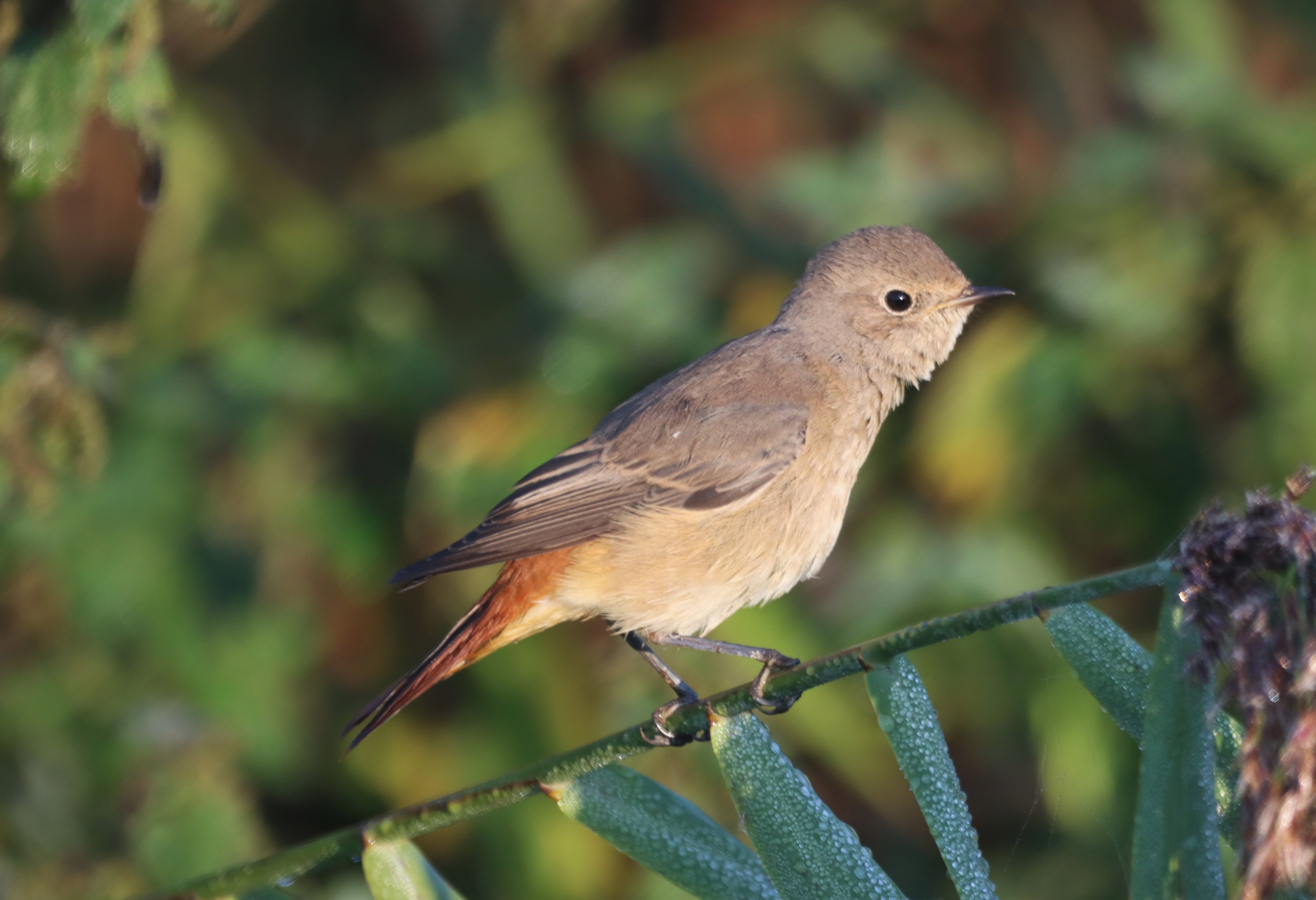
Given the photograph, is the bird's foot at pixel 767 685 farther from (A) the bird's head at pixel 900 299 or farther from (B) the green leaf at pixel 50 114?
(B) the green leaf at pixel 50 114

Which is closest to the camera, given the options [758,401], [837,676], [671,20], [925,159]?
[837,676]

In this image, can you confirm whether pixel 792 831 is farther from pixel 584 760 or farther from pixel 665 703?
pixel 665 703

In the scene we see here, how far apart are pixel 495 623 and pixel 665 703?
2.07 feet

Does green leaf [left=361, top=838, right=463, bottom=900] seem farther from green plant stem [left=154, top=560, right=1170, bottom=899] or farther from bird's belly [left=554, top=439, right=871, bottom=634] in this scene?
bird's belly [left=554, top=439, right=871, bottom=634]

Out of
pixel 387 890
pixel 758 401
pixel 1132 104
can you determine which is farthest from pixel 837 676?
pixel 1132 104

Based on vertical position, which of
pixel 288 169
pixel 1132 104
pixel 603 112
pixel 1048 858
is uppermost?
pixel 1132 104

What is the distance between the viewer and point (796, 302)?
3.47 meters

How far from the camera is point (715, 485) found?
297cm

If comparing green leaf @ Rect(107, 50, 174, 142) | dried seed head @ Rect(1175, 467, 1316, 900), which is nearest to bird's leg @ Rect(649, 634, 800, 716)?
dried seed head @ Rect(1175, 467, 1316, 900)

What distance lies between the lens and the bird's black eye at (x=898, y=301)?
3291 mm

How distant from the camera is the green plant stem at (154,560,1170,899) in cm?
140

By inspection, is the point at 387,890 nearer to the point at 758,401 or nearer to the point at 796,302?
the point at 758,401

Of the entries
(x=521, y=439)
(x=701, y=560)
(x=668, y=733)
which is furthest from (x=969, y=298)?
(x=668, y=733)

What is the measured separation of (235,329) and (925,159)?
2.79 metres
